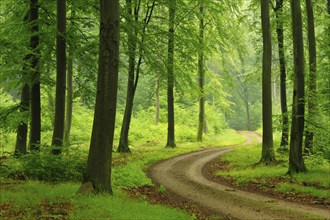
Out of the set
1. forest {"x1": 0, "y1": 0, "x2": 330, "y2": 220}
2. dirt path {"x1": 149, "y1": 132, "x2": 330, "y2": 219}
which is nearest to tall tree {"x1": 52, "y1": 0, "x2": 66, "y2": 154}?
forest {"x1": 0, "y1": 0, "x2": 330, "y2": 220}

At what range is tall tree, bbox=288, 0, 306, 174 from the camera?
13742 millimetres

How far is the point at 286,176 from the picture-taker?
45.0 ft

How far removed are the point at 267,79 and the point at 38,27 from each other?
1054cm

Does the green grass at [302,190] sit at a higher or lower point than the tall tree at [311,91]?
lower

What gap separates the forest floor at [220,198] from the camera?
8.73 meters

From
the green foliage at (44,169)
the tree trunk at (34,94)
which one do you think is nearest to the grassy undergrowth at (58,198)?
the green foliage at (44,169)

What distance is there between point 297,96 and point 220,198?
19.2ft

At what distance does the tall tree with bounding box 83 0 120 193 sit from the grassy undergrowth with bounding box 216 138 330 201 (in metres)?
6.38

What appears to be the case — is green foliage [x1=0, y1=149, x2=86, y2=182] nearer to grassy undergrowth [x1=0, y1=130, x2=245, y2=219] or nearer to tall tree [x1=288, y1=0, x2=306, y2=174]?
grassy undergrowth [x1=0, y1=130, x2=245, y2=219]

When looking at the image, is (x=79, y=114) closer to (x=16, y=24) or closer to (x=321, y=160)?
(x=16, y=24)

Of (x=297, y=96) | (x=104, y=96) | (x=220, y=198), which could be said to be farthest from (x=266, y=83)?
(x=104, y=96)

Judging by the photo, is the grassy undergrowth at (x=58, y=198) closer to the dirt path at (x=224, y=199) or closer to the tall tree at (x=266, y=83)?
the dirt path at (x=224, y=199)

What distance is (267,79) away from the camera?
16656 millimetres

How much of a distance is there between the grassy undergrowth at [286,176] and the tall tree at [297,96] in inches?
21.0
